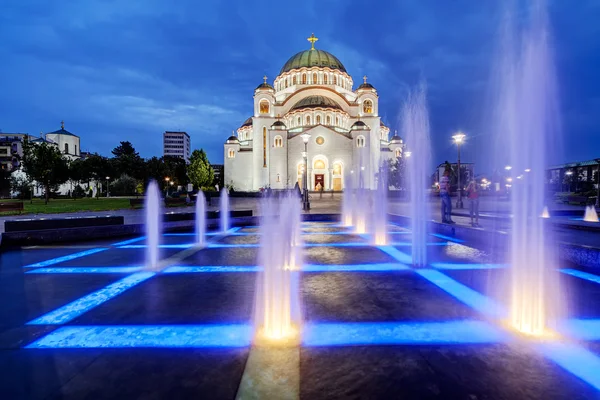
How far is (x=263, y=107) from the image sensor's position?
54062 mm

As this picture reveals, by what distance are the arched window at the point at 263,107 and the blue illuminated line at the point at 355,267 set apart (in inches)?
2020

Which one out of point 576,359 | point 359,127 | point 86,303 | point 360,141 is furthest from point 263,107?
point 576,359

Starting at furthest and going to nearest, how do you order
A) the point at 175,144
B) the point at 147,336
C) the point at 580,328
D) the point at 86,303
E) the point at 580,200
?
the point at 175,144, the point at 580,200, the point at 86,303, the point at 580,328, the point at 147,336

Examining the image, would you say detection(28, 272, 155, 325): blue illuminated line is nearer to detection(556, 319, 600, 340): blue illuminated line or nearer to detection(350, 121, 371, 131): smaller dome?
detection(556, 319, 600, 340): blue illuminated line

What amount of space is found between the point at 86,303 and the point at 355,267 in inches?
159

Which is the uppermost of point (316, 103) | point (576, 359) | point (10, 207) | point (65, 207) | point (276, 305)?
point (316, 103)

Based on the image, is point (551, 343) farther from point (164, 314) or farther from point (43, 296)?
point (43, 296)

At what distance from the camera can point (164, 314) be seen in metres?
3.52

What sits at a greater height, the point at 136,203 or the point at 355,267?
the point at 136,203

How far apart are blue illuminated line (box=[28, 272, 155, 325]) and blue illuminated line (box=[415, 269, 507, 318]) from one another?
4.49 m

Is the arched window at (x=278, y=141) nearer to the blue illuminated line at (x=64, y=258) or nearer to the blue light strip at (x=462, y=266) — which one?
the blue illuminated line at (x=64, y=258)

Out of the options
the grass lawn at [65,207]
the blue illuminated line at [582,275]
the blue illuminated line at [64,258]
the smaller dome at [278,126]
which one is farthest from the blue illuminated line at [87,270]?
the smaller dome at [278,126]

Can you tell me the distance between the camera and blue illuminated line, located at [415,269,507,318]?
3.65m

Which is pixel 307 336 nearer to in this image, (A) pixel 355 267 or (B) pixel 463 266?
(A) pixel 355 267
